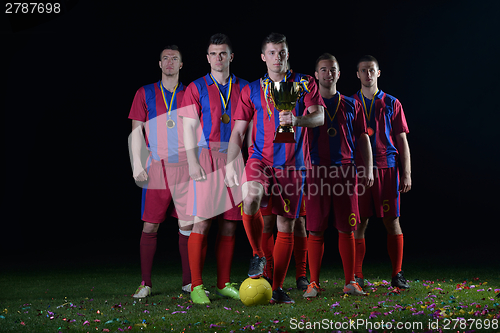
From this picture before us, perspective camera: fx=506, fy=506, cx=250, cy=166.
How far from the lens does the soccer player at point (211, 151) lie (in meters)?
3.38

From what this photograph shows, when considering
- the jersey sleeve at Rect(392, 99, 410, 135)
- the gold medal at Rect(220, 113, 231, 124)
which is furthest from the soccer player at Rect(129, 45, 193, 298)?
the jersey sleeve at Rect(392, 99, 410, 135)

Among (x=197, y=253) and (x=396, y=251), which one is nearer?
(x=197, y=253)

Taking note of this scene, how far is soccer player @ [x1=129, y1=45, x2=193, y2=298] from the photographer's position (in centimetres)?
376

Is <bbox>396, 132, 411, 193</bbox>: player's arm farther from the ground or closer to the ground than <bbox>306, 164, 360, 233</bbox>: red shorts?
farther from the ground

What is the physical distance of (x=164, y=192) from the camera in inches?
148

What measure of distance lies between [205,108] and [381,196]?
1.45m

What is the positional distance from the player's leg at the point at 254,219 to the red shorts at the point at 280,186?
82 millimetres

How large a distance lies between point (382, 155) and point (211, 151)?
4.30ft

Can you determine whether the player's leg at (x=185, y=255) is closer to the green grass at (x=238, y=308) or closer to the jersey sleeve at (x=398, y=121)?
the green grass at (x=238, y=308)

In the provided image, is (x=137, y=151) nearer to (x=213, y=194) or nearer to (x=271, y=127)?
(x=213, y=194)

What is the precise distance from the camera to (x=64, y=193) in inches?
286

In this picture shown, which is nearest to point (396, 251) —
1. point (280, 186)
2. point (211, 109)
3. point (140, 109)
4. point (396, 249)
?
point (396, 249)

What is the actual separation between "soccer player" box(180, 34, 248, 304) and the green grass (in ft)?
0.91

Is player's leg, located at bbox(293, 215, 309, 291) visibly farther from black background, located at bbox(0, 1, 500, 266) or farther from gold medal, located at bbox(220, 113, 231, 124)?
black background, located at bbox(0, 1, 500, 266)
